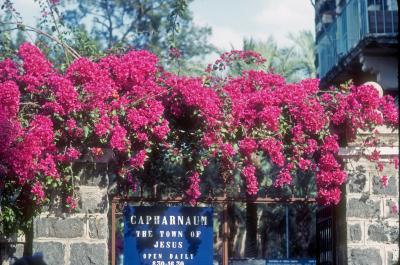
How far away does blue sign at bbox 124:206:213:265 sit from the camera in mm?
7203

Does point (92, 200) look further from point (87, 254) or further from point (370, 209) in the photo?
point (370, 209)

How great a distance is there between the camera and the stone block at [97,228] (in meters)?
6.84

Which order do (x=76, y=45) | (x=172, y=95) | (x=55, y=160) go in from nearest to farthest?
(x=55, y=160), (x=172, y=95), (x=76, y=45)

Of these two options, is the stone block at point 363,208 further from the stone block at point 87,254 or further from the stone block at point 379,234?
the stone block at point 87,254

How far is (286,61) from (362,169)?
17.0 meters

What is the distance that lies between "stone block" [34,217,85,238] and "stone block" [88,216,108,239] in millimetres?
82

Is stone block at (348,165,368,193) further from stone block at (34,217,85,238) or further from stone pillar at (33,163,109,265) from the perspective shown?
stone block at (34,217,85,238)

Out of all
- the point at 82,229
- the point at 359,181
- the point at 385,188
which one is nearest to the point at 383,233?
the point at 385,188

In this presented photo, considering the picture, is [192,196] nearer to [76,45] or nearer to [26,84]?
[26,84]

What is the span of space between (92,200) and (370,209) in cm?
276

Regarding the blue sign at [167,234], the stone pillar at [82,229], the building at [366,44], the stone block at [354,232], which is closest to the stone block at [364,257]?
the stone block at [354,232]

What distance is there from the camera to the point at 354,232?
6.98m

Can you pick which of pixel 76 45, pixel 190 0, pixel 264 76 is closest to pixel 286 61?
pixel 190 0

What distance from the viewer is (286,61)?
23.8 metres
